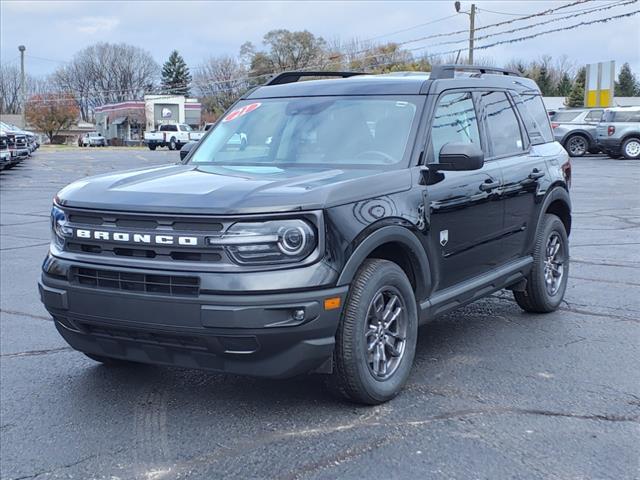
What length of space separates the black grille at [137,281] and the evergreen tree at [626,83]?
9185 cm

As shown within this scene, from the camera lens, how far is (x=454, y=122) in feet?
17.2

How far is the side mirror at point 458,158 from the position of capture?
15.0 feet

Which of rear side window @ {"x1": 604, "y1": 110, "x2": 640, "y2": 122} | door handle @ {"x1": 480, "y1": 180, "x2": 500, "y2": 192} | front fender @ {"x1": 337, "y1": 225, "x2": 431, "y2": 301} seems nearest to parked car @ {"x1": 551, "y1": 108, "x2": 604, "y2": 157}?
rear side window @ {"x1": 604, "y1": 110, "x2": 640, "y2": 122}

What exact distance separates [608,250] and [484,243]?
4857 millimetres

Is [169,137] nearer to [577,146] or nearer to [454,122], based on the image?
[577,146]

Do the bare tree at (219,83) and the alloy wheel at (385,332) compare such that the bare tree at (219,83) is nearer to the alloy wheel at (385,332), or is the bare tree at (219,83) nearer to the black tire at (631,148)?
the black tire at (631,148)

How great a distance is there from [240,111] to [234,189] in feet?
6.32

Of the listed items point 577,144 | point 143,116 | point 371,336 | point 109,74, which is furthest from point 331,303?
point 109,74

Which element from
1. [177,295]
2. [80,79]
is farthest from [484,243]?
[80,79]

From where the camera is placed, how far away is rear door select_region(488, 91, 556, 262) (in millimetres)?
5641

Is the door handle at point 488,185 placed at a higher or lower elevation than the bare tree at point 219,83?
lower

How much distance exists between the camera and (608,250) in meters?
9.48

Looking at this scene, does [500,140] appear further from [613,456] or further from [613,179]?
[613,179]

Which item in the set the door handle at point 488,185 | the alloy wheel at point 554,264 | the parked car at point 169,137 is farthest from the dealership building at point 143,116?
the door handle at point 488,185
